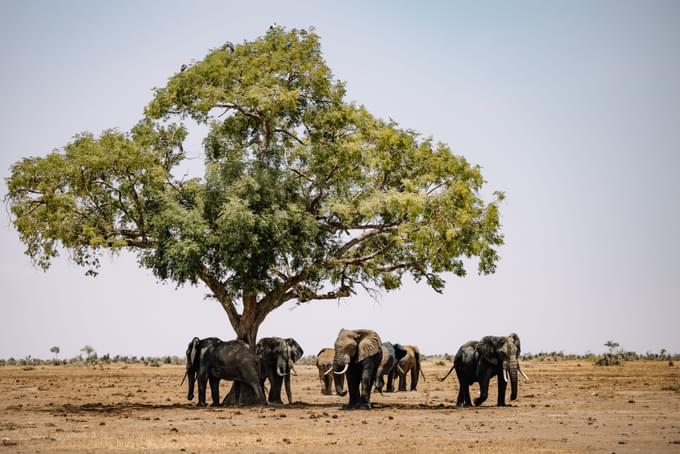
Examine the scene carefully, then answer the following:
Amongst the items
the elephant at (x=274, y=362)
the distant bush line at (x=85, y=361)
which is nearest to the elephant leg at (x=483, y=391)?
the elephant at (x=274, y=362)

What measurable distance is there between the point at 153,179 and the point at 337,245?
294 inches

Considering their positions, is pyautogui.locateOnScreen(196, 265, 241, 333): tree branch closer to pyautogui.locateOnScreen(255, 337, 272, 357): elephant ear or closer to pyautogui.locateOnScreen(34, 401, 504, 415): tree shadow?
pyautogui.locateOnScreen(255, 337, 272, 357): elephant ear

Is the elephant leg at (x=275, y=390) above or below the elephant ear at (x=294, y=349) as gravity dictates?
below

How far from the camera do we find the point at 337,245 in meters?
38.8

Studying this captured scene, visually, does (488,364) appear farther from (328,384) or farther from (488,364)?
(328,384)

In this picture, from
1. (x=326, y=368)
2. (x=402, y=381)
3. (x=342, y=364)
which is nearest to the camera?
(x=342, y=364)

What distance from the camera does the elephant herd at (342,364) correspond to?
32062mm

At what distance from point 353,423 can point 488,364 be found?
7.84m

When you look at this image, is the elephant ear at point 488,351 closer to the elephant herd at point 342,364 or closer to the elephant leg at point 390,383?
the elephant herd at point 342,364

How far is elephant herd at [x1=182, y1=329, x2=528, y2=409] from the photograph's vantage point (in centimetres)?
3206

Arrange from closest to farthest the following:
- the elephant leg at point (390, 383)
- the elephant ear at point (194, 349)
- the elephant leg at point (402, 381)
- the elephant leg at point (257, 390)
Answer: the elephant leg at point (257, 390) → the elephant ear at point (194, 349) → the elephant leg at point (390, 383) → the elephant leg at point (402, 381)

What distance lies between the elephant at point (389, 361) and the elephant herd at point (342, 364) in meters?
4.45

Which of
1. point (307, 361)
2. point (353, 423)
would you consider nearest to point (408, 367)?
point (353, 423)

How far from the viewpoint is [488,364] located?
33.7 metres
